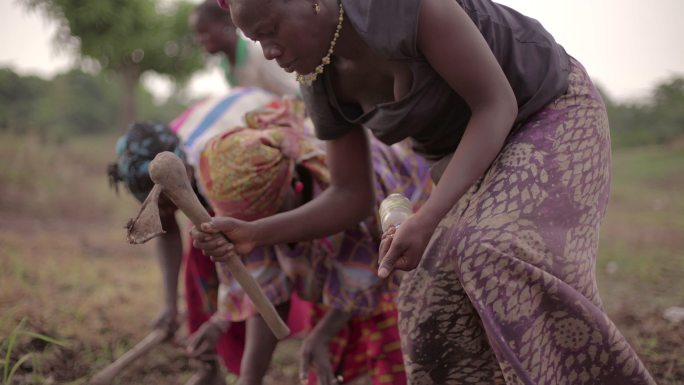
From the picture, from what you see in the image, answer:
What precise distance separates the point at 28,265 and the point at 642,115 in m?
8.29

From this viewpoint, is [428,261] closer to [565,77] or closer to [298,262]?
[565,77]

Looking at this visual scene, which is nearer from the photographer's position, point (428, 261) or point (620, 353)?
point (620, 353)

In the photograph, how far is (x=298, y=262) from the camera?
2480 millimetres

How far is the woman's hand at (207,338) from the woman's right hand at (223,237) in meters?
0.84

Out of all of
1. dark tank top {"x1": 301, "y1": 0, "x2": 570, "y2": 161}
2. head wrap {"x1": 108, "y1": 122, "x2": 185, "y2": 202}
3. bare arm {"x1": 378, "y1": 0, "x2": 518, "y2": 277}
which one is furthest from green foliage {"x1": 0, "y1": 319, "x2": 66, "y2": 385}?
bare arm {"x1": 378, "y1": 0, "x2": 518, "y2": 277}

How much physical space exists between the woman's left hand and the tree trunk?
12.1 meters

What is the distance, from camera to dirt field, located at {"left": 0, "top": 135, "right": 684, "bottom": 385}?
3043 millimetres

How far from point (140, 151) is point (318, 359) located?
0.93 metres

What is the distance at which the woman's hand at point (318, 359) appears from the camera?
96.4 inches

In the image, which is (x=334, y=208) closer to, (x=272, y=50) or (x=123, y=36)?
(x=272, y=50)

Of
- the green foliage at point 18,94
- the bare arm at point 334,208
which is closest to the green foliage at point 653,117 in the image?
the bare arm at point 334,208

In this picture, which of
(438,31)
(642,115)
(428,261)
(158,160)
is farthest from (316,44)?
(642,115)

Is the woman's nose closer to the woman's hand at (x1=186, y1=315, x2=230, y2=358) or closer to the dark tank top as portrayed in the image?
the dark tank top

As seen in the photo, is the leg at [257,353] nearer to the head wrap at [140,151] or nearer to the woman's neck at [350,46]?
the head wrap at [140,151]
